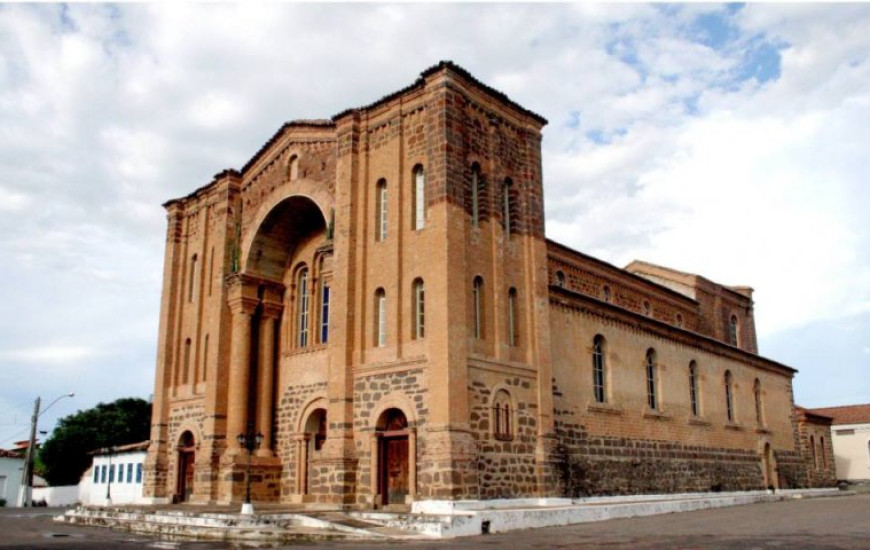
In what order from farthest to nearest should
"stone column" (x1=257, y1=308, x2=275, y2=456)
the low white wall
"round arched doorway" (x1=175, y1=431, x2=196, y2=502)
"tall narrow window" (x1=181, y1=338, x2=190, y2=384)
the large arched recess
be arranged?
the low white wall, "tall narrow window" (x1=181, y1=338, x2=190, y2=384), "round arched doorway" (x1=175, y1=431, x2=196, y2=502), the large arched recess, "stone column" (x1=257, y1=308, x2=275, y2=456)

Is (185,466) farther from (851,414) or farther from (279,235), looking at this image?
(851,414)

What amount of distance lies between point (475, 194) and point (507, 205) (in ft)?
4.57

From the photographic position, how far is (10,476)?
4734cm

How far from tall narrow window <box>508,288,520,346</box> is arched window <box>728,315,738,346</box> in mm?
20730

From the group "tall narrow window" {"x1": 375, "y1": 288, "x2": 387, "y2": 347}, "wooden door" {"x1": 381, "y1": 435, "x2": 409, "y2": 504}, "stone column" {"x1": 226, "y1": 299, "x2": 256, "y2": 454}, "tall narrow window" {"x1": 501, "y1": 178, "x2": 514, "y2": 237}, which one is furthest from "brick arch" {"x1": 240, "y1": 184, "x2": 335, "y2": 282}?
"wooden door" {"x1": 381, "y1": 435, "x2": 409, "y2": 504}

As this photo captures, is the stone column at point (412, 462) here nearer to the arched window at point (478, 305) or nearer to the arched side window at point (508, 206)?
the arched window at point (478, 305)

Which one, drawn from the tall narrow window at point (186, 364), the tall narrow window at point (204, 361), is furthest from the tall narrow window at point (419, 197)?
the tall narrow window at point (186, 364)

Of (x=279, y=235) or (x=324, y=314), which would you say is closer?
(x=324, y=314)

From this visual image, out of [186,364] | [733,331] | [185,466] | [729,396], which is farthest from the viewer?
[733,331]

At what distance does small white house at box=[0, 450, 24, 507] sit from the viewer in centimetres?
4681

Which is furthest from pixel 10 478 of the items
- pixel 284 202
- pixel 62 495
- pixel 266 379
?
pixel 284 202

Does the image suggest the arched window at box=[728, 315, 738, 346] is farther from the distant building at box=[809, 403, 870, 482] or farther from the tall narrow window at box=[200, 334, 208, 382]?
the tall narrow window at box=[200, 334, 208, 382]

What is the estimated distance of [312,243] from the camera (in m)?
27.2

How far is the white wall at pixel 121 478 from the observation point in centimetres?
3250
